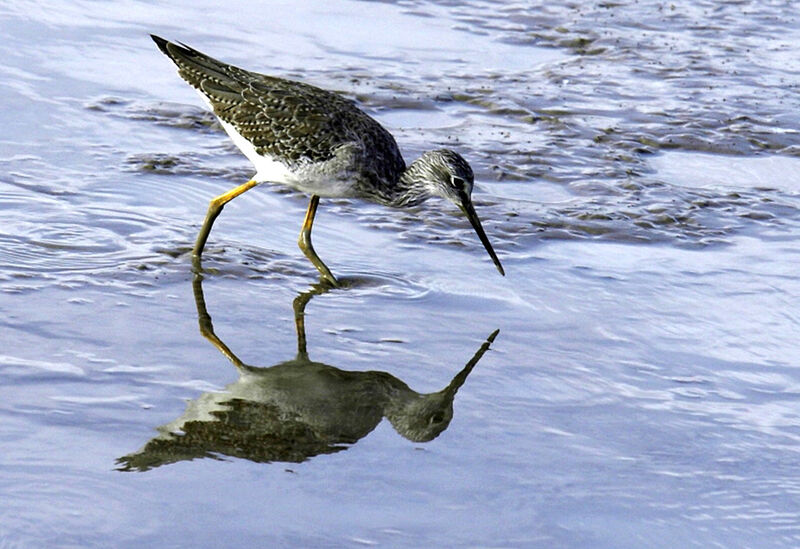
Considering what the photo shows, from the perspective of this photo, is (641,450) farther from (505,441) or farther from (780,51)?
(780,51)

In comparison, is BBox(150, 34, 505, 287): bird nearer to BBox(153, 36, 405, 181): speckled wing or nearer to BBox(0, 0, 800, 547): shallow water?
BBox(153, 36, 405, 181): speckled wing

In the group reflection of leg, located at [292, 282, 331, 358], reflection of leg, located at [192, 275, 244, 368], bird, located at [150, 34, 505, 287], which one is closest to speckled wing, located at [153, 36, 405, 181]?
bird, located at [150, 34, 505, 287]

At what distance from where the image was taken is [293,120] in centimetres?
739

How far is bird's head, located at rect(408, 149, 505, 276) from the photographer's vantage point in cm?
716

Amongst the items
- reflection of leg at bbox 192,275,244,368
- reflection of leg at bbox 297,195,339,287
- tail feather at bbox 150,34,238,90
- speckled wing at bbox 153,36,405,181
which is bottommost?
reflection of leg at bbox 192,275,244,368

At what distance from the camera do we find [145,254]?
280 inches

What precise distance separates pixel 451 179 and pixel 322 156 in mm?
745

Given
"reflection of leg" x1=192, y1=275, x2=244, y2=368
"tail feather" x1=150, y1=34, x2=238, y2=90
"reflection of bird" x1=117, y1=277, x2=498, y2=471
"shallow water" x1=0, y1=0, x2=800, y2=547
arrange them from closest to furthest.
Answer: "shallow water" x1=0, y1=0, x2=800, y2=547 → "reflection of bird" x1=117, y1=277, x2=498, y2=471 → "reflection of leg" x1=192, y1=275, x2=244, y2=368 → "tail feather" x1=150, y1=34, x2=238, y2=90

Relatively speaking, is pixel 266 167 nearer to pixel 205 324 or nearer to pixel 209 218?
pixel 209 218

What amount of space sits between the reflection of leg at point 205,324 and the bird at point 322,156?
0.82 feet

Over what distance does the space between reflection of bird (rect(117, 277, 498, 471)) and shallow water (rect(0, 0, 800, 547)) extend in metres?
0.02

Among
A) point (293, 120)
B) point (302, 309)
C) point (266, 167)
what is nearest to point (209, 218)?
point (266, 167)

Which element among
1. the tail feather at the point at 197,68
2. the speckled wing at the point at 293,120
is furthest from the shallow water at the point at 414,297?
the tail feather at the point at 197,68

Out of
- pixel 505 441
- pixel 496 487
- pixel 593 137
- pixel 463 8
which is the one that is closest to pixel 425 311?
pixel 505 441
